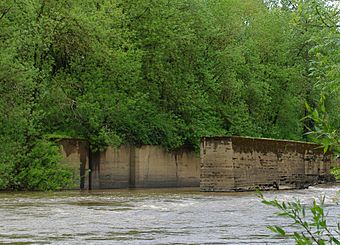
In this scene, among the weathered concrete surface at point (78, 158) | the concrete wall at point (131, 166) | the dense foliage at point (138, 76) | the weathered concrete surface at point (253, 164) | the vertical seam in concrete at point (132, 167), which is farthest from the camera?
the vertical seam in concrete at point (132, 167)

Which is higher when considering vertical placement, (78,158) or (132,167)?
(78,158)

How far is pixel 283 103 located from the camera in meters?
55.3

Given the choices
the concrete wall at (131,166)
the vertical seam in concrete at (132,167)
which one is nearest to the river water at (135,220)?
the concrete wall at (131,166)

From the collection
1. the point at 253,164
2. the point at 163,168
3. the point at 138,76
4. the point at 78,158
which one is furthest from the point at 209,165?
the point at 163,168

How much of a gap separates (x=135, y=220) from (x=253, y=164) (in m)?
17.6

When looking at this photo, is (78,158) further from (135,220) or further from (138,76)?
(135,220)

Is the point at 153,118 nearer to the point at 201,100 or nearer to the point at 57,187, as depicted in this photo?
the point at 201,100

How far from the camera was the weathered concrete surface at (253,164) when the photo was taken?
3422 centimetres

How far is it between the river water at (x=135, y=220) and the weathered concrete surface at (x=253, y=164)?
19.5ft

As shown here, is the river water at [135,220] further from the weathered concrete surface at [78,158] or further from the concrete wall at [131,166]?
the concrete wall at [131,166]

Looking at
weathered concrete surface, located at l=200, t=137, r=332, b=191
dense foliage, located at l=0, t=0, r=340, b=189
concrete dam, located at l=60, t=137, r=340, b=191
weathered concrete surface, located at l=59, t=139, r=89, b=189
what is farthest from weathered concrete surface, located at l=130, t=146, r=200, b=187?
weathered concrete surface, located at l=200, t=137, r=332, b=191

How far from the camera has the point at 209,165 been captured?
34.3 metres

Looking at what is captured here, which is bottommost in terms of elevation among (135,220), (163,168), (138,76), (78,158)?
(135,220)

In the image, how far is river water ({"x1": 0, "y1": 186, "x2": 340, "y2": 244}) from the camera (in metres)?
15.0
